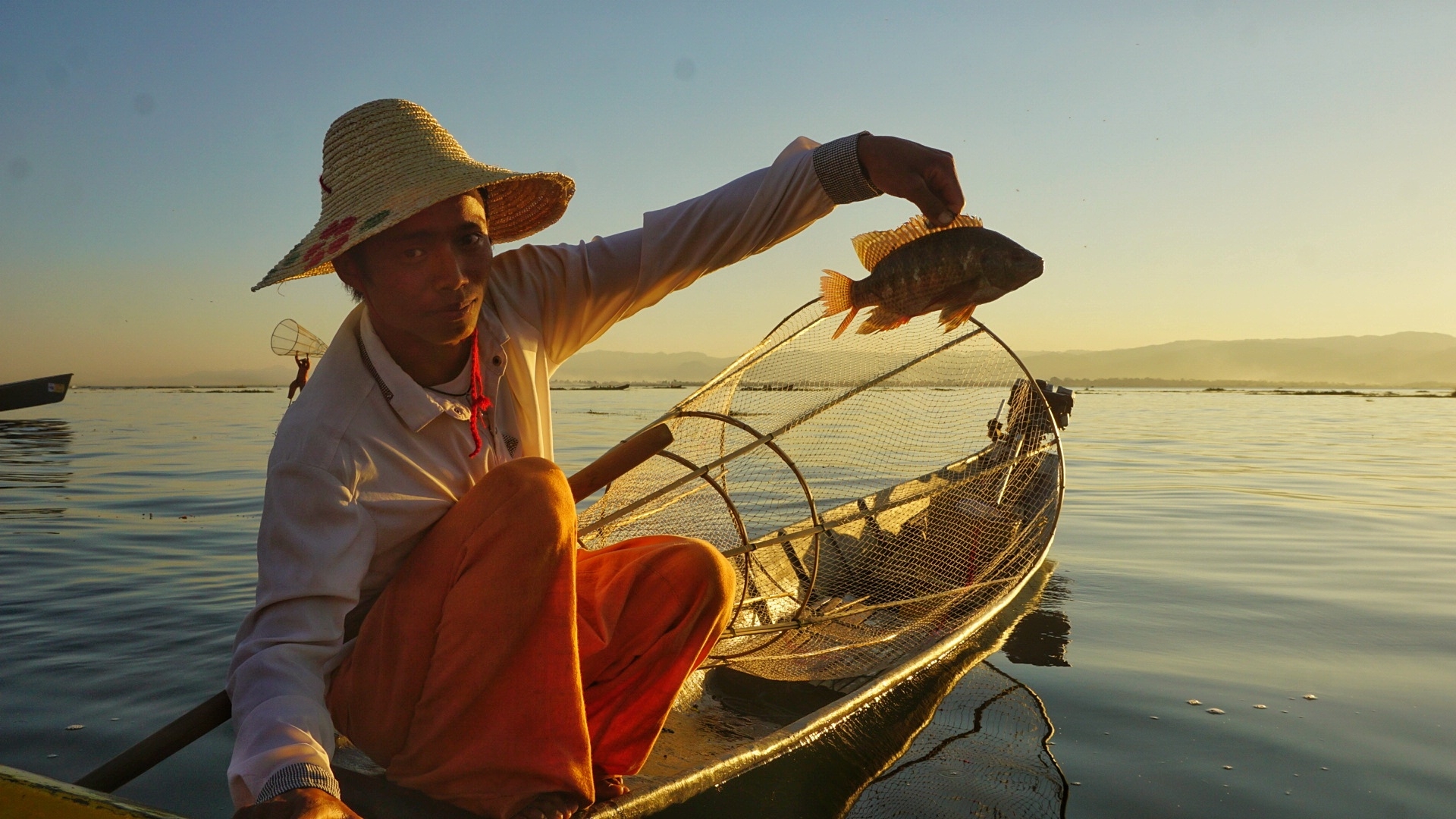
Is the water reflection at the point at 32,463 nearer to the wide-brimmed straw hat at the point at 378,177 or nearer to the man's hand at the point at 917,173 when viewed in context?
the wide-brimmed straw hat at the point at 378,177

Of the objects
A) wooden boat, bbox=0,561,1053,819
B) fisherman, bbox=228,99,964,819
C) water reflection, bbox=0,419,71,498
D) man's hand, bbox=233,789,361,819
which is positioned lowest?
water reflection, bbox=0,419,71,498

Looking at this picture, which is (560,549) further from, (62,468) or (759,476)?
(62,468)

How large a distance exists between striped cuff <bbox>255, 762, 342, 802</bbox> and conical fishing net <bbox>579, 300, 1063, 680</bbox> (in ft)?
4.70

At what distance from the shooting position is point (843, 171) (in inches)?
84.9

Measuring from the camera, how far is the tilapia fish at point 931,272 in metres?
2.29

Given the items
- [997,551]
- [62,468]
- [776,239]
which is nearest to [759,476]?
[997,551]

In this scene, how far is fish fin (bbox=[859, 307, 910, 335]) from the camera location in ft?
8.32

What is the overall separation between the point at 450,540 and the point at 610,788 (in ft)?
2.38

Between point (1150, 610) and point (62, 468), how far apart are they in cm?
1224

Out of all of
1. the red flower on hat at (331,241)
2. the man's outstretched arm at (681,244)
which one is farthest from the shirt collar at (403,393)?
the man's outstretched arm at (681,244)

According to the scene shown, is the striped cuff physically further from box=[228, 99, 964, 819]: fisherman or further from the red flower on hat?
the red flower on hat

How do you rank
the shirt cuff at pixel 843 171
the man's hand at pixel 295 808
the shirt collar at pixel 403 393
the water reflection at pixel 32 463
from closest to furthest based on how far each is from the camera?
the man's hand at pixel 295 808, the shirt collar at pixel 403 393, the shirt cuff at pixel 843 171, the water reflection at pixel 32 463

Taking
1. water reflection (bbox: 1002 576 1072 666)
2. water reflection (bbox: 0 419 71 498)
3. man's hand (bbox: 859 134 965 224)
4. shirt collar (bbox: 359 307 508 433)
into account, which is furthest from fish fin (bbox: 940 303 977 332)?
water reflection (bbox: 0 419 71 498)

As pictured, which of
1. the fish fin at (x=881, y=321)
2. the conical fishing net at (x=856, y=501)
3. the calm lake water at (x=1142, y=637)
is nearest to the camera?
the fish fin at (x=881, y=321)
